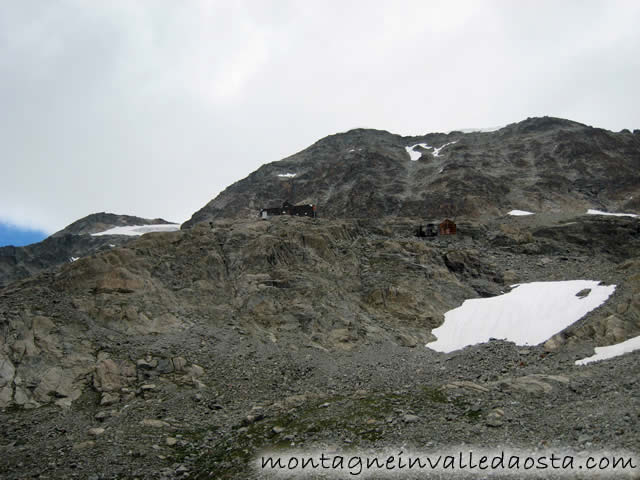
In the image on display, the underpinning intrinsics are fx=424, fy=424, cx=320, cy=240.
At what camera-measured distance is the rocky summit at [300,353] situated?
16.4 metres

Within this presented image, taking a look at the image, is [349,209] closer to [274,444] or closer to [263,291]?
[263,291]

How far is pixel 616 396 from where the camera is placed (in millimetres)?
16031

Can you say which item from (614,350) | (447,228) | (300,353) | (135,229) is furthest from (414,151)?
(614,350)

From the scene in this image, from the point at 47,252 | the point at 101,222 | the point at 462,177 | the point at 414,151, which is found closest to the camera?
the point at 462,177

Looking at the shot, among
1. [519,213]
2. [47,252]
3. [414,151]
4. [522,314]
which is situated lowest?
[522,314]

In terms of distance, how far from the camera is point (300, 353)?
28.4m

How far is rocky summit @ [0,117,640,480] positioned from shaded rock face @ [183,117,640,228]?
54.0ft

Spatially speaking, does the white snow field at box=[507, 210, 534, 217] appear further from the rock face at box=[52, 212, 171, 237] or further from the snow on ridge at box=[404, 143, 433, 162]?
the rock face at box=[52, 212, 171, 237]

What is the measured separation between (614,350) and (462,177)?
60.3 meters

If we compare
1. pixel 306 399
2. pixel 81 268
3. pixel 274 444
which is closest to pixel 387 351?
pixel 306 399

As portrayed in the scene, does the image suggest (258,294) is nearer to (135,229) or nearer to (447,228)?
→ (447,228)

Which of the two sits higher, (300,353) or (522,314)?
(522,314)

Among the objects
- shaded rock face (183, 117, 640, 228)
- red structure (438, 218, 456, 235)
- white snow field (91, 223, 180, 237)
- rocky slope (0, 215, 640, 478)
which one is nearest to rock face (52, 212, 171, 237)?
white snow field (91, 223, 180, 237)

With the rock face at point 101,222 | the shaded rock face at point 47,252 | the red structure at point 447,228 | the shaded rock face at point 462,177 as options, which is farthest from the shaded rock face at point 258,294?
the rock face at point 101,222
